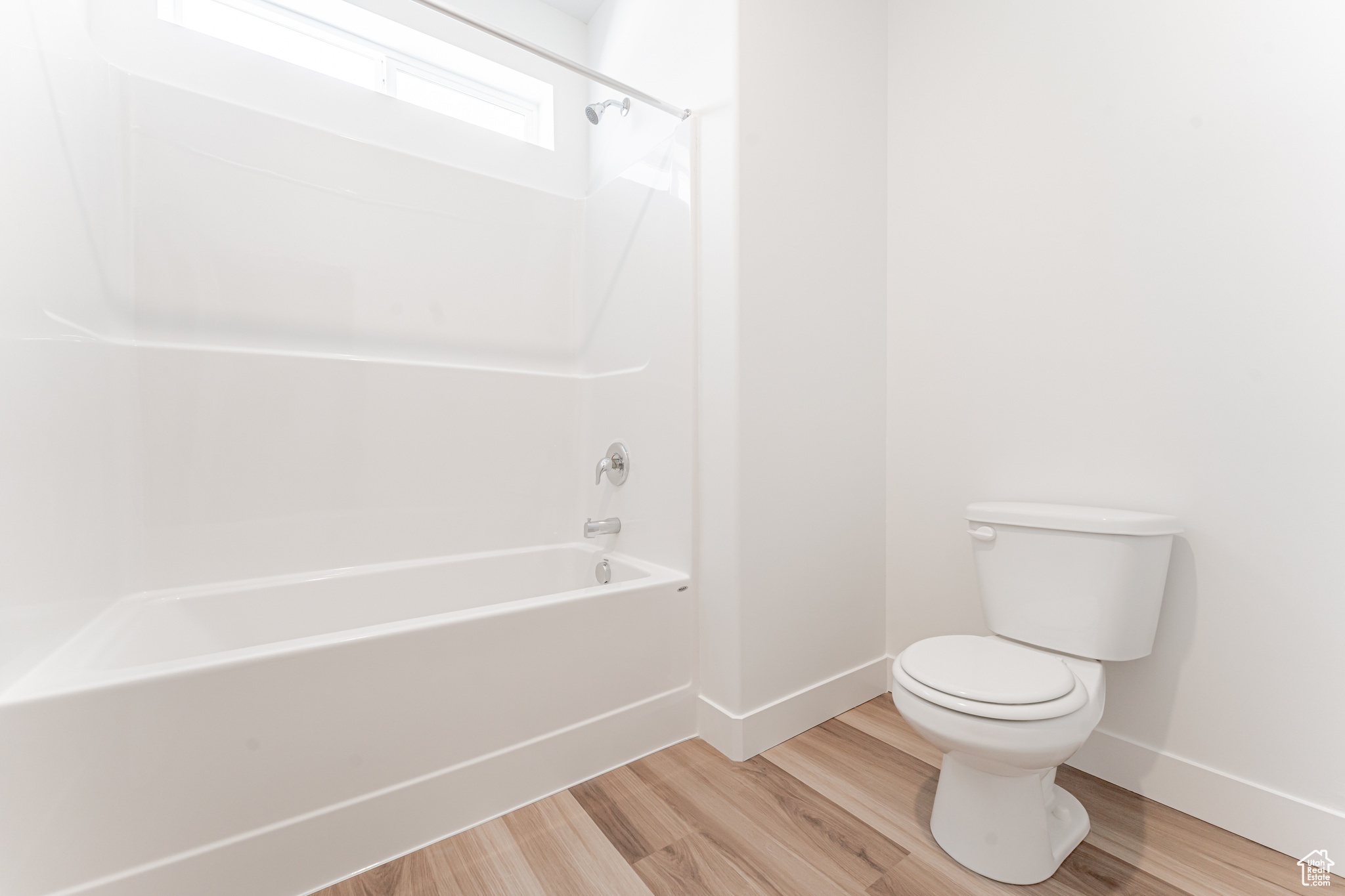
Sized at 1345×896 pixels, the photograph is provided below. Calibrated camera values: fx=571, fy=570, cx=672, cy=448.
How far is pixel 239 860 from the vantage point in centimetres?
103

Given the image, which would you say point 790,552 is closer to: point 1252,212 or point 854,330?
point 854,330

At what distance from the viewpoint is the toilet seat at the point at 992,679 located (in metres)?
1.03

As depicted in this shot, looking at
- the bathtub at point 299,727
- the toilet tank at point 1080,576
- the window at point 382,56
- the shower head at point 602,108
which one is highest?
the window at point 382,56

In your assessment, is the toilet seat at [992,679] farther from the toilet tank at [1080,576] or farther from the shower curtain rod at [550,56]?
the shower curtain rod at [550,56]

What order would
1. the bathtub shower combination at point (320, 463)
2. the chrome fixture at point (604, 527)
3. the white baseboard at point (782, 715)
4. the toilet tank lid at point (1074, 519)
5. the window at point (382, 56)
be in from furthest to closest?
the chrome fixture at point (604, 527)
the window at point (382, 56)
the white baseboard at point (782, 715)
the toilet tank lid at point (1074, 519)
the bathtub shower combination at point (320, 463)

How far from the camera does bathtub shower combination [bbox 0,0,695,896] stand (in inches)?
40.0

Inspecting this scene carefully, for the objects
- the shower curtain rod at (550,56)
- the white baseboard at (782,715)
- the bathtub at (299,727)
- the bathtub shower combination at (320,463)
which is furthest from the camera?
the white baseboard at (782,715)

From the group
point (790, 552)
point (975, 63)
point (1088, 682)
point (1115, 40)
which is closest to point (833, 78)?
point (975, 63)

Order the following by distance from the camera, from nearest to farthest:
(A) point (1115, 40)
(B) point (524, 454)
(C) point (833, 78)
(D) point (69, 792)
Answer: (D) point (69, 792) → (A) point (1115, 40) → (C) point (833, 78) → (B) point (524, 454)

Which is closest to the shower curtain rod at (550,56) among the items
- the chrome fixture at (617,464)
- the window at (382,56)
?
the window at (382,56)

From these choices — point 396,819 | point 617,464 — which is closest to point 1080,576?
point 617,464

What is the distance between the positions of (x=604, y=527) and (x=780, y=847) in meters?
1.07

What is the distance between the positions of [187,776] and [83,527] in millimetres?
688

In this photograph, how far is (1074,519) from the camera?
130 cm
